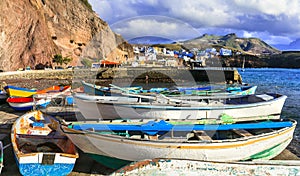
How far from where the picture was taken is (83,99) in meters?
9.84

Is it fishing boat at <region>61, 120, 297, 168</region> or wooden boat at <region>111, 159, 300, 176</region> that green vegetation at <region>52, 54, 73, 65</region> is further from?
wooden boat at <region>111, 159, 300, 176</region>

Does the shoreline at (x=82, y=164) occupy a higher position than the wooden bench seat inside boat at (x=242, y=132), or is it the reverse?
the wooden bench seat inside boat at (x=242, y=132)

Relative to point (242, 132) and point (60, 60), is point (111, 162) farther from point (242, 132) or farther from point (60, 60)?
point (60, 60)

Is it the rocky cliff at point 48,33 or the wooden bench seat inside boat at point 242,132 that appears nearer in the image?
the wooden bench seat inside boat at point 242,132

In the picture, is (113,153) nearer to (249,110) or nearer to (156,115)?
(156,115)

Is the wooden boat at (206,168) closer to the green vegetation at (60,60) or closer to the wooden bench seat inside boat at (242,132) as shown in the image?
the wooden bench seat inside boat at (242,132)

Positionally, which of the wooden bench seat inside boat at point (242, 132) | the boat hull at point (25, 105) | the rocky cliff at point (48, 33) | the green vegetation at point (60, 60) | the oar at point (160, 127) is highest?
the rocky cliff at point (48, 33)

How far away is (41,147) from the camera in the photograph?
7.47m

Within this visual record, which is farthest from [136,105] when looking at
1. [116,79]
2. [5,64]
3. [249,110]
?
[5,64]

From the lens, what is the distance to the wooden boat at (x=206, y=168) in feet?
15.0

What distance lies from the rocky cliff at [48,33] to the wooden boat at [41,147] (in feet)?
120

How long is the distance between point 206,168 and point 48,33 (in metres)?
55.4

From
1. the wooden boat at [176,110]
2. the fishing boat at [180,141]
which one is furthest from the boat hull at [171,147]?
the wooden boat at [176,110]

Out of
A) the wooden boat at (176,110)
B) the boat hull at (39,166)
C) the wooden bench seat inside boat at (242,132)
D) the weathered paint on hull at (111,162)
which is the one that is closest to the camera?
the boat hull at (39,166)
